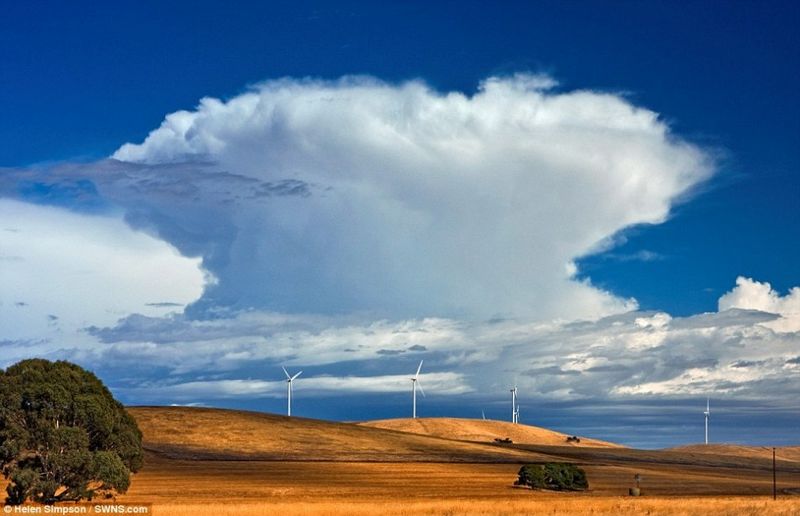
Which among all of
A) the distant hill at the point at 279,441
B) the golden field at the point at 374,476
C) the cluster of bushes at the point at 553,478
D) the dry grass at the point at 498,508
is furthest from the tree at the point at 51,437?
the distant hill at the point at 279,441

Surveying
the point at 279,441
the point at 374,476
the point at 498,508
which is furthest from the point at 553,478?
the point at 279,441

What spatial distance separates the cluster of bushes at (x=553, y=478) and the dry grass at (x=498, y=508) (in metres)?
22.9

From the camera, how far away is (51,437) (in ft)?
218

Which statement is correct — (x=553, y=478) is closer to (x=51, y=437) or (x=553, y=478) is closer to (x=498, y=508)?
(x=498, y=508)

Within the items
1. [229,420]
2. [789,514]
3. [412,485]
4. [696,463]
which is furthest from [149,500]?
[696,463]

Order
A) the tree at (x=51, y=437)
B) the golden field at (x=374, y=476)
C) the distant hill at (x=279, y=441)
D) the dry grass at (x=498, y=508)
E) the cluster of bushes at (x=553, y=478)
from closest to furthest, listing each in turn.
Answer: the dry grass at (x=498, y=508) → the tree at (x=51, y=437) → the golden field at (x=374, y=476) → the cluster of bushes at (x=553, y=478) → the distant hill at (x=279, y=441)

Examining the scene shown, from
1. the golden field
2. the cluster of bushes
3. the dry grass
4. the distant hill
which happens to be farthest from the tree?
the distant hill

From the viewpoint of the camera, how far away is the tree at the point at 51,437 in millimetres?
66125

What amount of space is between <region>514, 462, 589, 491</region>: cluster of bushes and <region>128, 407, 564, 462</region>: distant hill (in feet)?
125

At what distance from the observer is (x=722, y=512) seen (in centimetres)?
7194

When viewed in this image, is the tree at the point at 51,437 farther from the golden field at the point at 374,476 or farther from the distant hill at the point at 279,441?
the distant hill at the point at 279,441

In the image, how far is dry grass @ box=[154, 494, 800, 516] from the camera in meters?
65.0

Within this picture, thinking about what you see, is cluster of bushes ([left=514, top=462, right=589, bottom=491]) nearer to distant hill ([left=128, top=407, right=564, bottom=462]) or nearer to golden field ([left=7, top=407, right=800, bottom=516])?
golden field ([left=7, top=407, right=800, bottom=516])

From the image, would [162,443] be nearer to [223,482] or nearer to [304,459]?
[304,459]
